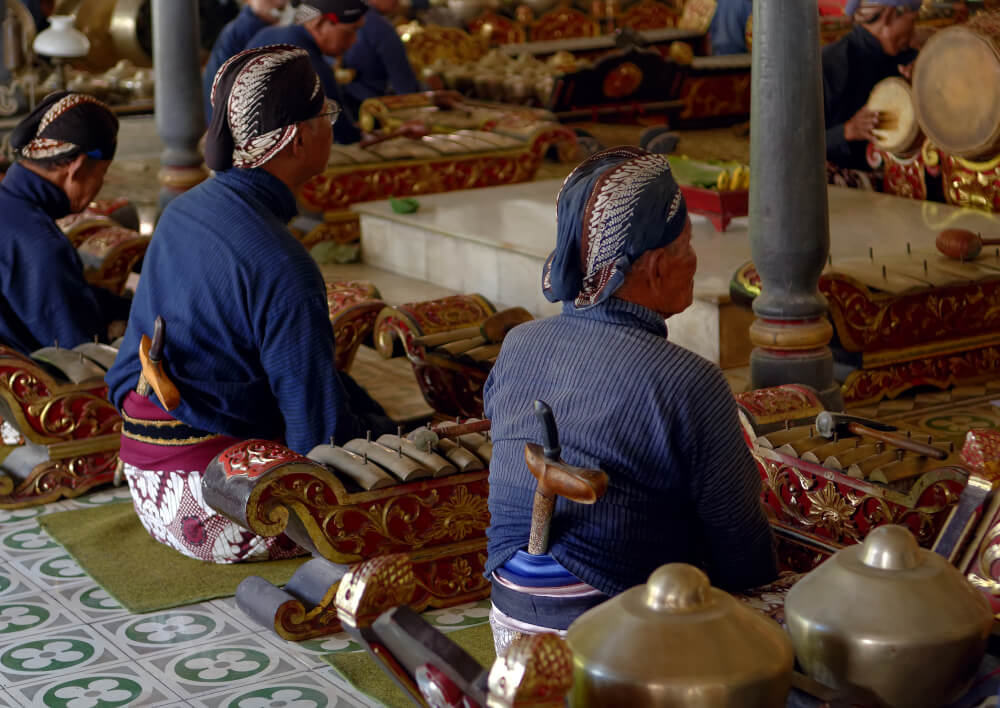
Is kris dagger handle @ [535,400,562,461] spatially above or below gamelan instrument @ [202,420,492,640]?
above

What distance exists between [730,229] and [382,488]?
2.80 m

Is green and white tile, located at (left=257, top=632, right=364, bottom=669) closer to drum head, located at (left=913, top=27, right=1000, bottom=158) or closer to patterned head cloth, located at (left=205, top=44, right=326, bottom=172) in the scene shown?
patterned head cloth, located at (left=205, top=44, right=326, bottom=172)

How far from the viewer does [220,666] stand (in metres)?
2.93

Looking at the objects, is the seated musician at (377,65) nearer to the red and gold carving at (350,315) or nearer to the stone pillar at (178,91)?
the stone pillar at (178,91)

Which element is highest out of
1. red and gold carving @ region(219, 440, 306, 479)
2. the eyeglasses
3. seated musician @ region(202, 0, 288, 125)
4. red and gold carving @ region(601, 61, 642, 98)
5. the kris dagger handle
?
the eyeglasses

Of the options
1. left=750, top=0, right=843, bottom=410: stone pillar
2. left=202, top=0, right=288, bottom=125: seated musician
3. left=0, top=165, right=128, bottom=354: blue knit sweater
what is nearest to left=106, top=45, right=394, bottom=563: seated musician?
left=0, top=165, right=128, bottom=354: blue knit sweater

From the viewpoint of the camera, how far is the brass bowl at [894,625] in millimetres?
1777

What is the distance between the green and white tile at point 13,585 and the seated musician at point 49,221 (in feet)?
3.08

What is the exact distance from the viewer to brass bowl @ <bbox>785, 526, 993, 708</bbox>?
1777 millimetres

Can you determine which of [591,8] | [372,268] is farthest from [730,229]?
[591,8]

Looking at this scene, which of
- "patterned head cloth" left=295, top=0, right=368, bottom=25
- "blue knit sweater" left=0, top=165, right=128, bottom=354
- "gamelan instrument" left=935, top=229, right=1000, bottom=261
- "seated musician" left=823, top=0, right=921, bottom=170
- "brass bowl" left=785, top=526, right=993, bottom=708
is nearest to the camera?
"brass bowl" left=785, top=526, right=993, bottom=708

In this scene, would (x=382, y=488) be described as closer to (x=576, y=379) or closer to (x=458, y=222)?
(x=576, y=379)

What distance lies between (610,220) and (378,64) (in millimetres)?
6415

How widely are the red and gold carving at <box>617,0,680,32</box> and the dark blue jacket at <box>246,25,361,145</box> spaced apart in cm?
719
